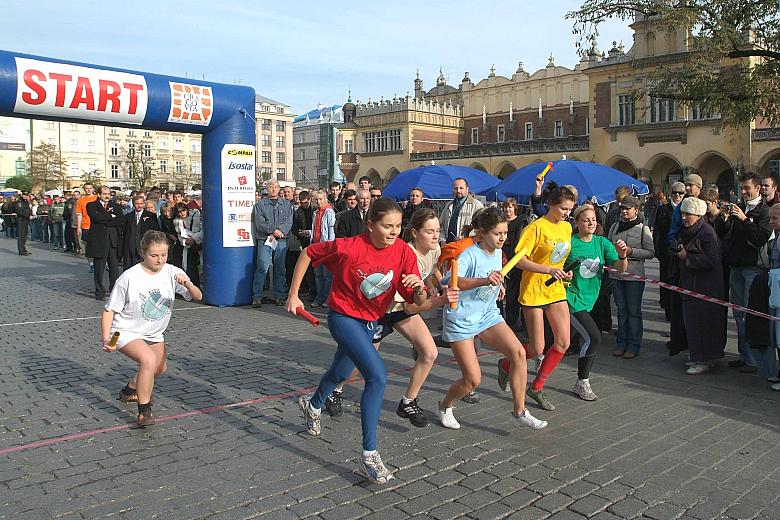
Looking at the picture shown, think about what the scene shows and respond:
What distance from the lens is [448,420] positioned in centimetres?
573

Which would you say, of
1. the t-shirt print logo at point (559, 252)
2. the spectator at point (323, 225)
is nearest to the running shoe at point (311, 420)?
the t-shirt print logo at point (559, 252)

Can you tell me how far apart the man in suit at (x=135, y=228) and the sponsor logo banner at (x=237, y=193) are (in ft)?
5.67

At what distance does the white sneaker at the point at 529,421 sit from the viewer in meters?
5.56

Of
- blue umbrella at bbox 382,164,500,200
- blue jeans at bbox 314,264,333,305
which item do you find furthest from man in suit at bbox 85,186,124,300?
blue umbrella at bbox 382,164,500,200

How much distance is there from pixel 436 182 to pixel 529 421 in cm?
943

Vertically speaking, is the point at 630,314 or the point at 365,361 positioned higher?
the point at 365,361

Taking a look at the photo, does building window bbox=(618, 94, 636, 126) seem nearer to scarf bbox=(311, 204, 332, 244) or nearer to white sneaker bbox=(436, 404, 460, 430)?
scarf bbox=(311, 204, 332, 244)

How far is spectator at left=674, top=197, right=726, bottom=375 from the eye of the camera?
7.54m

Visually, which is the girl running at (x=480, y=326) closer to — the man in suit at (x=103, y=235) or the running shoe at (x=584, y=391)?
the running shoe at (x=584, y=391)

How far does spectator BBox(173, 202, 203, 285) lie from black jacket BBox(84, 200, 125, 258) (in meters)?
1.05

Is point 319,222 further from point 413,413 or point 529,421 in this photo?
point 529,421

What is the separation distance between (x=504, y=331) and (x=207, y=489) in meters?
2.54

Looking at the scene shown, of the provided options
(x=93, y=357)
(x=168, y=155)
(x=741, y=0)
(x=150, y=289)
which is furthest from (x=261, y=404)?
(x=168, y=155)

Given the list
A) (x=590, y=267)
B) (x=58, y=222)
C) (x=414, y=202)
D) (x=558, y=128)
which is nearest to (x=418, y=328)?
(x=590, y=267)
